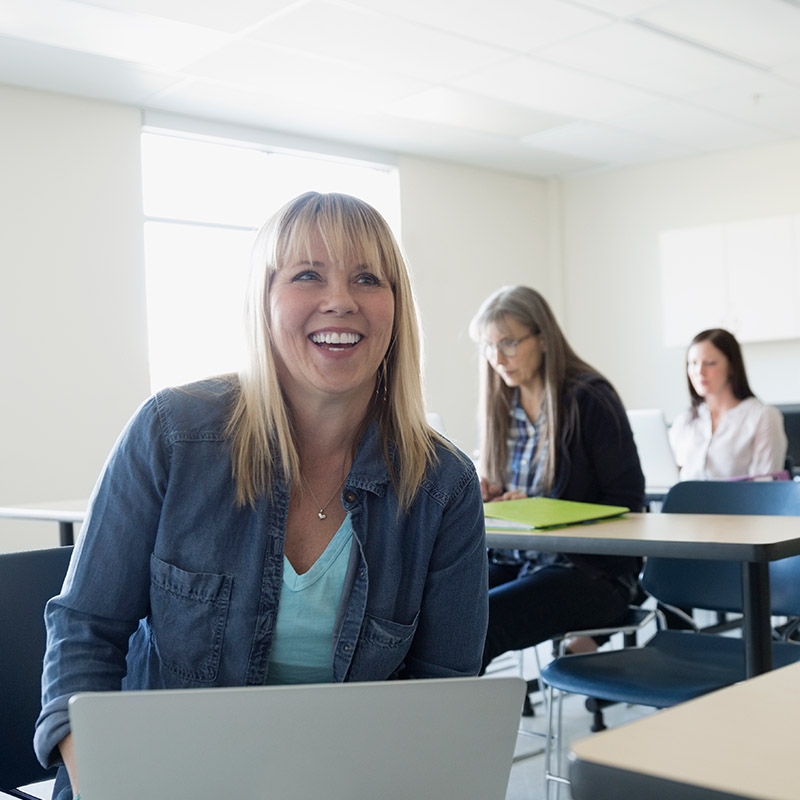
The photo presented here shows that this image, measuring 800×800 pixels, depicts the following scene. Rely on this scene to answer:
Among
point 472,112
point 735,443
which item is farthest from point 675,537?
point 472,112

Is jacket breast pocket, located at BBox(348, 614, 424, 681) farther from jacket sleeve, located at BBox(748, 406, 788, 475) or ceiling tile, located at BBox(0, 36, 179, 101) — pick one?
ceiling tile, located at BBox(0, 36, 179, 101)

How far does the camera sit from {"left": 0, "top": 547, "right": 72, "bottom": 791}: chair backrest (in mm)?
1567

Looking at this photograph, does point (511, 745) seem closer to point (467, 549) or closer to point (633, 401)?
point (467, 549)

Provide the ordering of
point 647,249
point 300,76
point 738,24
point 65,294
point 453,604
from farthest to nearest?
point 647,249, point 65,294, point 300,76, point 738,24, point 453,604

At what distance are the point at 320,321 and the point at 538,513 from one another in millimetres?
1199

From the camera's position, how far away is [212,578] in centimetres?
133

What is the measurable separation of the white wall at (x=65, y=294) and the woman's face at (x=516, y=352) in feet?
10.1

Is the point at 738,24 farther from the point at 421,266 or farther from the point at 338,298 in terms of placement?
the point at 338,298

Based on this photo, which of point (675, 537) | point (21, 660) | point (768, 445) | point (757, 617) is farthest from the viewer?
point (768, 445)

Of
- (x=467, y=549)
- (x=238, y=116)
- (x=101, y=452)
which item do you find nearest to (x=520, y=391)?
(x=467, y=549)

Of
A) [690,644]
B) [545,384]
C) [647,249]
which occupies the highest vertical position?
[647,249]

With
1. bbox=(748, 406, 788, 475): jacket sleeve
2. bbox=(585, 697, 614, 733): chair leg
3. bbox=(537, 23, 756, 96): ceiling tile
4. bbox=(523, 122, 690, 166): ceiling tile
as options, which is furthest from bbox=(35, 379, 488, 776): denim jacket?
bbox=(523, 122, 690, 166): ceiling tile

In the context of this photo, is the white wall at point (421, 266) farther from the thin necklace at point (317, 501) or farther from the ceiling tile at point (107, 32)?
the thin necklace at point (317, 501)

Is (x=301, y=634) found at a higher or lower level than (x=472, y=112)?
lower
